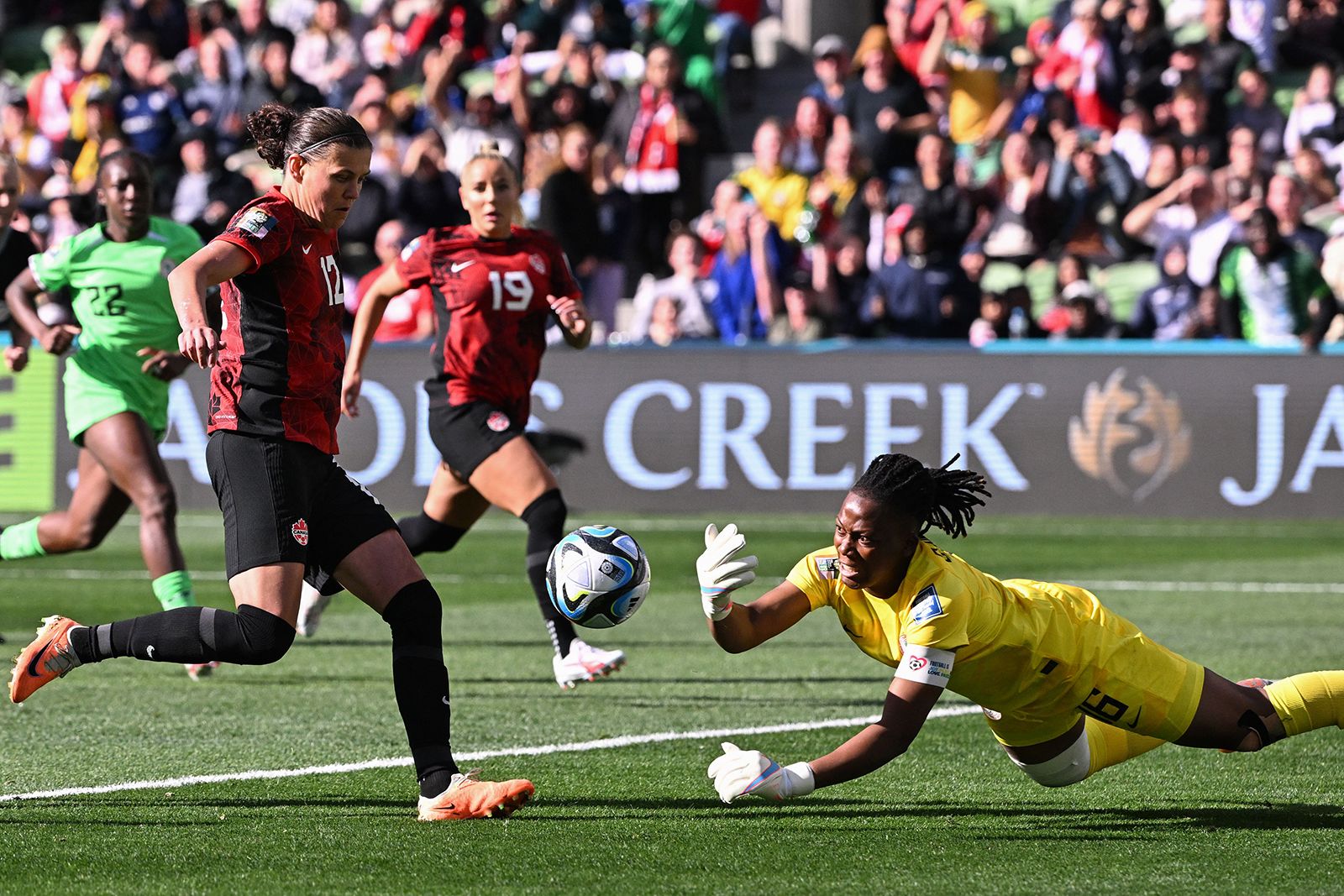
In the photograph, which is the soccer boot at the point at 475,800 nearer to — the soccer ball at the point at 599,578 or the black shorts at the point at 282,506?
the black shorts at the point at 282,506

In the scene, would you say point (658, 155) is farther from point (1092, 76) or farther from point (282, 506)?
point (282, 506)

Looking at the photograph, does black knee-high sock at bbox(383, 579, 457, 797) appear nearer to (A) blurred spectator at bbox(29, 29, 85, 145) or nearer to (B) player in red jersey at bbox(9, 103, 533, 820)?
(B) player in red jersey at bbox(9, 103, 533, 820)

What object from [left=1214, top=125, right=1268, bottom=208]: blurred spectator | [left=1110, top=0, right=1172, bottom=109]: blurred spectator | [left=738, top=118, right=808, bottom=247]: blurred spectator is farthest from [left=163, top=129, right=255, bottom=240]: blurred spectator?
[left=1214, top=125, right=1268, bottom=208]: blurred spectator

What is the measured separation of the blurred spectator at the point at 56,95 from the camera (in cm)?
2228

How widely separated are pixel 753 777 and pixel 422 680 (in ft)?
4.12

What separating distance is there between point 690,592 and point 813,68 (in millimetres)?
11515

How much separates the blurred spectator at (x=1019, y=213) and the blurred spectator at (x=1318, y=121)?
2.32 metres

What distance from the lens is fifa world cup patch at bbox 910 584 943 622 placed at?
17.3ft

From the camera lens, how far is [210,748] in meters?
6.97

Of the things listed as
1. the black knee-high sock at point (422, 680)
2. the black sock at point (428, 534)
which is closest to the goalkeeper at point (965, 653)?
the black knee-high sock at point (422, 680)

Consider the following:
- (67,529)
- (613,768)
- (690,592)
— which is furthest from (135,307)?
(690,592)

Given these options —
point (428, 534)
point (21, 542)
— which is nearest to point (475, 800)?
point (428, 534)

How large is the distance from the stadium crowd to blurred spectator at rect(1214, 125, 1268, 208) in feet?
0.09

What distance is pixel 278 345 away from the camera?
5754mm
